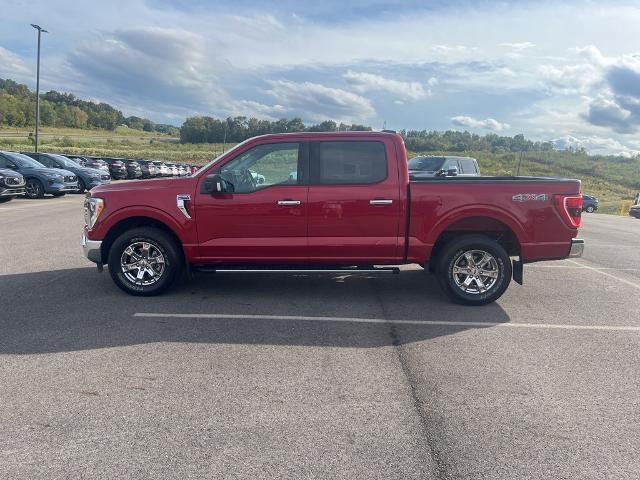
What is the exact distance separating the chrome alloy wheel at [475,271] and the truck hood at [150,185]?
3.34m

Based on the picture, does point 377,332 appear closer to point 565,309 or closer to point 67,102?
point 565,309

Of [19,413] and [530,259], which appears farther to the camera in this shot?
[530,259]

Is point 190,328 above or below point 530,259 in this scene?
below

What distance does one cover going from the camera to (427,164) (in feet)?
54.7

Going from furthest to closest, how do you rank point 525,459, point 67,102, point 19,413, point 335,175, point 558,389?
1. point 67,102
2. point 335,175
3. point 558,389
4. point 19,413
5. point 525,459

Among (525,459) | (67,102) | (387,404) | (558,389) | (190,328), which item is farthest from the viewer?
(67,102)

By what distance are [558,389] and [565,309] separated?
8.86 ft

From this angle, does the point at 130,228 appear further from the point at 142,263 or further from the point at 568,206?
the point at 568,206

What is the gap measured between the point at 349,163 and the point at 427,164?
10728 millimetres

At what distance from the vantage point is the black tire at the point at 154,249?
6.49 m

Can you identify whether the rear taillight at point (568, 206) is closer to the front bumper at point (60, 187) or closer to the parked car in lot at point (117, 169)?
the front bumper at point (60, 187)

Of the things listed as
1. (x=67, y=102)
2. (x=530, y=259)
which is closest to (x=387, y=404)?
(x=530, y=259)

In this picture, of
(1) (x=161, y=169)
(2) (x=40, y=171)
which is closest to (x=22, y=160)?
(2) (x=40, y=171)

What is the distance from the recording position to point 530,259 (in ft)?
21.6
